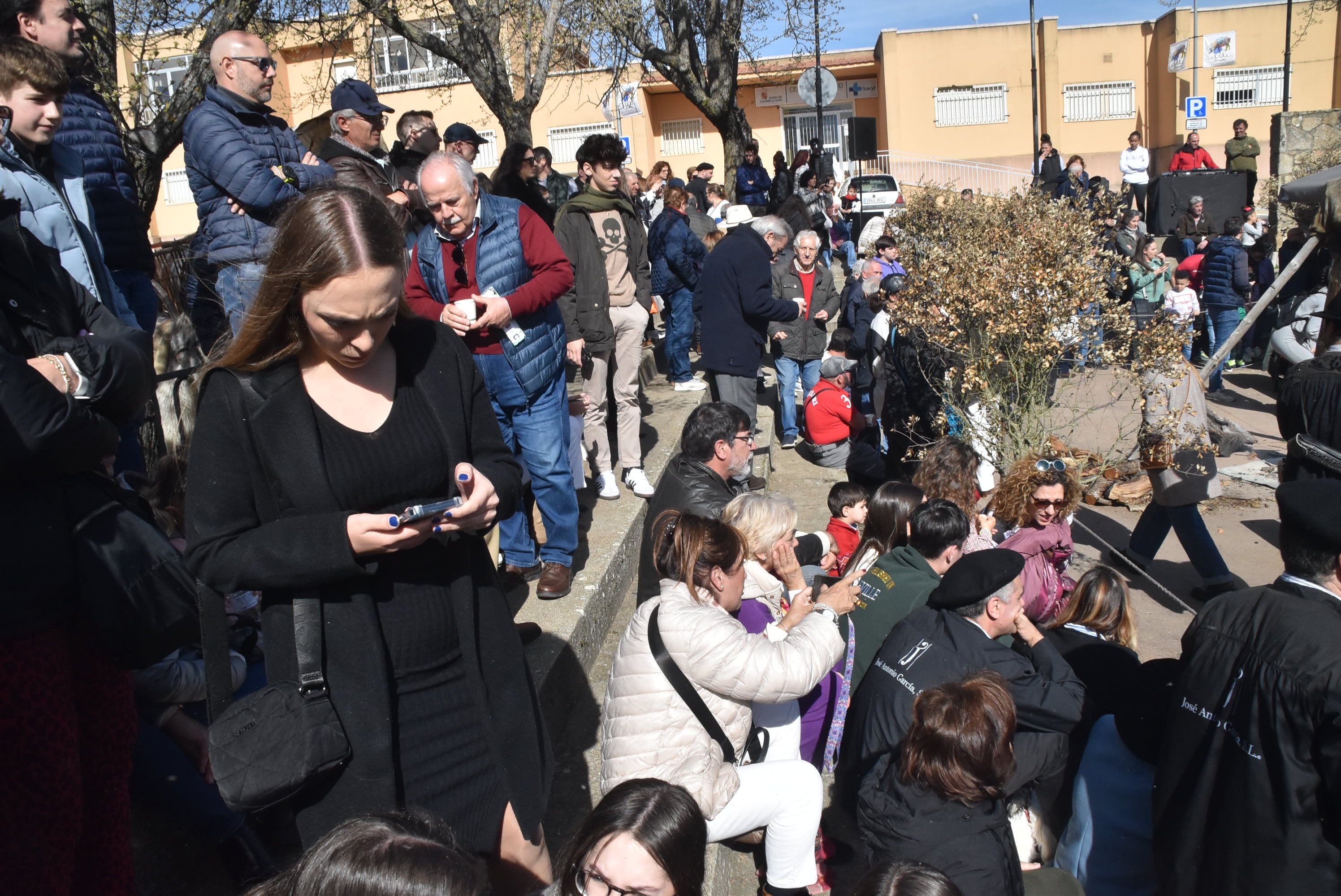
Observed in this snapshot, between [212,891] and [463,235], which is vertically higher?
[463,235]

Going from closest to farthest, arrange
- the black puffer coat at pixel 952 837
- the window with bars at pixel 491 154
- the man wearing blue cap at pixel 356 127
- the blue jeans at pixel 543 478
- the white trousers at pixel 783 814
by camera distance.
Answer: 1. the black puffer coat at pixel 952 837
2. the white trousers at pixel 783 814
3. the blue jeans at pixel 543 478
4. the man wearing blue cap at pixel 356 127
5. the window with bars at pixel 491 154

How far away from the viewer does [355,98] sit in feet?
15.4

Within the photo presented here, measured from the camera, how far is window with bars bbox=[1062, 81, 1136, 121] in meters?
Answer: 30.5

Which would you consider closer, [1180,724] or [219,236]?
[1180,724]

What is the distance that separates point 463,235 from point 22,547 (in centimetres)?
227

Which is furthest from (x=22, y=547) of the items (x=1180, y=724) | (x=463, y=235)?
(x=1180, y=724)

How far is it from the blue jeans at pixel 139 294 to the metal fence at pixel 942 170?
2791cm

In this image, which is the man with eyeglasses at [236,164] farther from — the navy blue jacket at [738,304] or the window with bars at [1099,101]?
the window with bars at [1099,101]

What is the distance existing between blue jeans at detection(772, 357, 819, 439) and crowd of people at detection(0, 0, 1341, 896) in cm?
346

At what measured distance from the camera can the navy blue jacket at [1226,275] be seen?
1170 centimetres

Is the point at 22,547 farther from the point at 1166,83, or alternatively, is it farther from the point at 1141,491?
the point at 1166,83

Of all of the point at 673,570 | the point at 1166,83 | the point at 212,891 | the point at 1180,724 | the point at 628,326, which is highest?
the point at 1166,83

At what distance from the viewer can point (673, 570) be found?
3.07 meters

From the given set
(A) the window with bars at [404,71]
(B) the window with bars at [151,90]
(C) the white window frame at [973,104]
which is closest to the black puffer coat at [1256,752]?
(B) the window with bars at [151,90]
